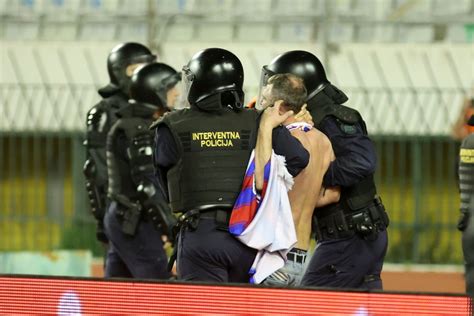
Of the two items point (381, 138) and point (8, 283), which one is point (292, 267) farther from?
point (381, 138)

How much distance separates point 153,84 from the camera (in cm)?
887

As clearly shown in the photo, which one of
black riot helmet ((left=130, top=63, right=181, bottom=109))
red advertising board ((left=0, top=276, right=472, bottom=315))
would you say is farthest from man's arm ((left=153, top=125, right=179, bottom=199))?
black riot helmet ((left=130, top=63, right=181, bottom=109))

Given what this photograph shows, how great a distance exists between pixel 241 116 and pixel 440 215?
910cm

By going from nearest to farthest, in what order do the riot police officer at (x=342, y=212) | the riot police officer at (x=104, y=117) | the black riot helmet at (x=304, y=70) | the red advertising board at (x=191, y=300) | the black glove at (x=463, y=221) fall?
the red advertising board at (x=191, y=300)
the riot police officer at (x=342, y=212)
the black riot helmet at (x=304, y=70)
the black glove at (x=463, y=221)
the riot police officer at (x=104, y=117)

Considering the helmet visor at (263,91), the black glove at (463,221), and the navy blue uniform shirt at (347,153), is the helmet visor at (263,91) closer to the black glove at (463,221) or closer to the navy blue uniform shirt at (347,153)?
the navy blue uniform shirt at (347,153)

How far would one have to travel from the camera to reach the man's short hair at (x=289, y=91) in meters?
6.56

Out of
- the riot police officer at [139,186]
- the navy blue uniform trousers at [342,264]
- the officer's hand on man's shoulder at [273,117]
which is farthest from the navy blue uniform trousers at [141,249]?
the officer's hand on man's shoulder at [273,117]

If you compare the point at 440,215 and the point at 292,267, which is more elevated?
the point at 292,267

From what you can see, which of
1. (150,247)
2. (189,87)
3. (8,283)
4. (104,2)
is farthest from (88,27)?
(8,283)

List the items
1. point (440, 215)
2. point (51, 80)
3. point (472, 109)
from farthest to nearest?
1. point (51, 80)
2. point (440, 215)
3. point (472, 109)

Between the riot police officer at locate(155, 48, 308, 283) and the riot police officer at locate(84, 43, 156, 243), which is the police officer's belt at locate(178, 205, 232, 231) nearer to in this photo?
the riot police officer at locate(155, 48, 308, 283)

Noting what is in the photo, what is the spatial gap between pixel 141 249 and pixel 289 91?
254cm

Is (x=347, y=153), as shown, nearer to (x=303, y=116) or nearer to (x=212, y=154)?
(x=303, y=116)

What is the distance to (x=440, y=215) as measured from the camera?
1516 cm
